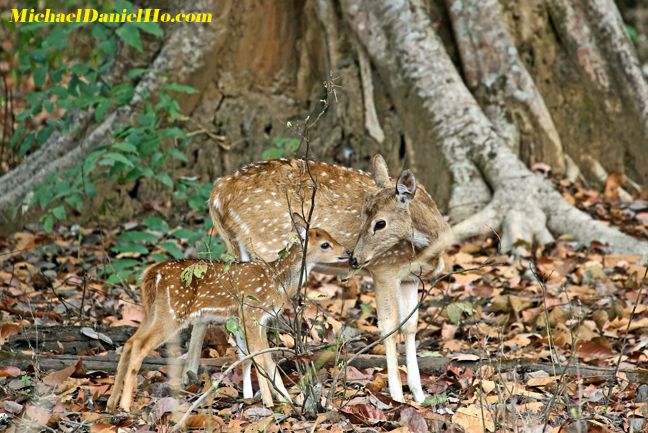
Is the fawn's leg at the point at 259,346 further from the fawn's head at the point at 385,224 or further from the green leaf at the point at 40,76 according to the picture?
the green leaf at the point at 40,76

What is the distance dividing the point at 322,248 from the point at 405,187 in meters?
0.66

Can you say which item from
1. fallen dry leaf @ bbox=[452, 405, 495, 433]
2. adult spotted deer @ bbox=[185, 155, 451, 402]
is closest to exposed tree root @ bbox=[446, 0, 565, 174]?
adult spotted deer @ bbox=[185, 155, 451, 402]

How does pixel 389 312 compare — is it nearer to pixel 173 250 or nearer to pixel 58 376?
pixel 58 376

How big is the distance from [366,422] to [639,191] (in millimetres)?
5728

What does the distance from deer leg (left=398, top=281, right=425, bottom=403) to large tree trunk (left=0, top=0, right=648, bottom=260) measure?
9.02 ft

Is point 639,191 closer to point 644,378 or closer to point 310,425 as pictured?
point 644,378

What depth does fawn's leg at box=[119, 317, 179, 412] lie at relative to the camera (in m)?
5.56

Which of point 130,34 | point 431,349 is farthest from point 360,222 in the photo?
point 130,34

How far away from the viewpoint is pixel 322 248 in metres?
6.46

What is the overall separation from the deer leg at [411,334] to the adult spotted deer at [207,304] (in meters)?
0.74

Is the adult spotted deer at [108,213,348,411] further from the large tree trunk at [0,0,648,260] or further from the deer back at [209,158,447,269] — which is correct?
the large tree trunk at [0,0,648,260]

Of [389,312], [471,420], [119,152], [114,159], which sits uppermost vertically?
[119,152]

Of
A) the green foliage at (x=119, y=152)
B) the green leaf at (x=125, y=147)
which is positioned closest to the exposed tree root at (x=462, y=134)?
the green foliage at (x=119, y=152)

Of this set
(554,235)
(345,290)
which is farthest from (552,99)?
(345,290)
